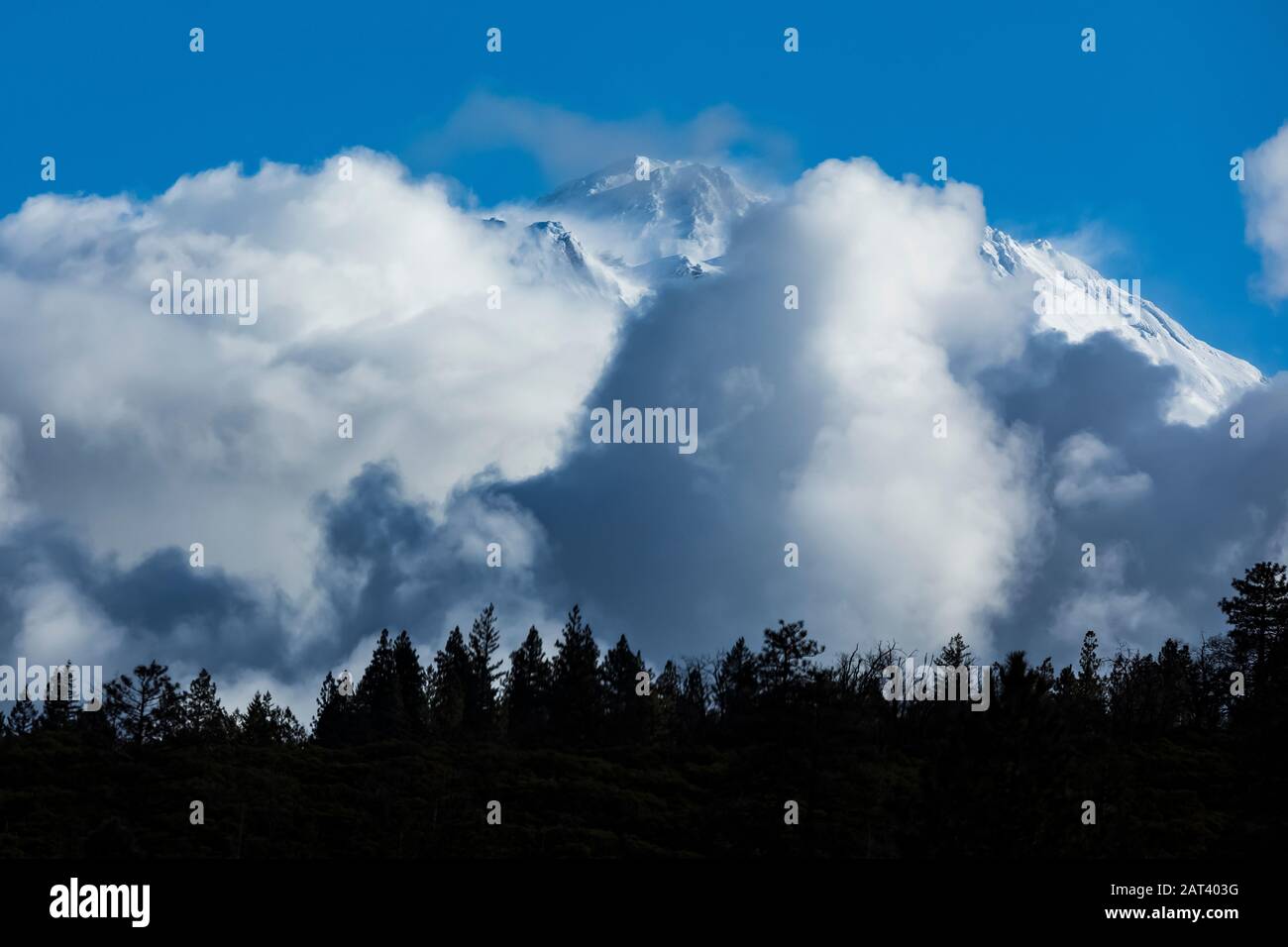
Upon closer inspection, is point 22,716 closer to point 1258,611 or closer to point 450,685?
point 450,685

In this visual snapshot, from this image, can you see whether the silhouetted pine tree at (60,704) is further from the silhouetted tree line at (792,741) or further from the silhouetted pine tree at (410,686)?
the silhouetted pine tree at (410,686)

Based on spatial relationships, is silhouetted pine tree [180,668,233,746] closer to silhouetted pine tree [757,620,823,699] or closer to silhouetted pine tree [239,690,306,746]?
silhouetted pine tree [239,690,306,746]

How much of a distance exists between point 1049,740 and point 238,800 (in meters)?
73.4

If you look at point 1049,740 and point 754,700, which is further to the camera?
point 754,700

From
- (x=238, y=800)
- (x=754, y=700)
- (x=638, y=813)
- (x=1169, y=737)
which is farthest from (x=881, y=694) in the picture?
(x=754, y=700)

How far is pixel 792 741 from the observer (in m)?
68.7

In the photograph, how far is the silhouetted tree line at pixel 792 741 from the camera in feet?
207

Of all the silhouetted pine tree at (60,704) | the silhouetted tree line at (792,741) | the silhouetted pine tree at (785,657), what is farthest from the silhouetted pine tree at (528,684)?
the silhouetted pine tree at (785,657)

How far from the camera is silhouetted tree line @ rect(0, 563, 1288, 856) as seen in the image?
63.0m

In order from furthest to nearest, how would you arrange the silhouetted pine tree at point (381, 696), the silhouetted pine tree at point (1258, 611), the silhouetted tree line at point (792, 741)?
the silhouetted pine tree at point (381, 696) → the silhouetted pine tree at point (1258, 611) → the silhouetted tree line at point (792, 741)
